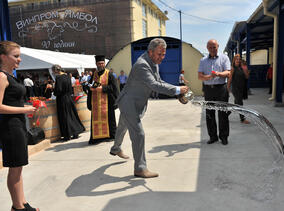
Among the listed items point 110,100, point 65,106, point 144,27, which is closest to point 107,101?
point 110,100

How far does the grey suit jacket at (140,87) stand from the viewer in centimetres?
302

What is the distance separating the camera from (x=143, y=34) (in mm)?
34781

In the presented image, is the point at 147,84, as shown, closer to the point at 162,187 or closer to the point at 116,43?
the point at 162,187

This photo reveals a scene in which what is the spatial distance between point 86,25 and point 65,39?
139 inches

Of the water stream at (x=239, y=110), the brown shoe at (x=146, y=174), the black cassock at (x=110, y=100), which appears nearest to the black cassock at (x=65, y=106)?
the black cassock at (x=110, y=100)

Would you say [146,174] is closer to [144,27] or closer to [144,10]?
[144,27]

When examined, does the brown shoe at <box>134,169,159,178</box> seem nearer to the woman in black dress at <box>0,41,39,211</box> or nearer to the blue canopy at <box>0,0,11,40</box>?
the woman in black dress at <box>0,41,39,211</box>

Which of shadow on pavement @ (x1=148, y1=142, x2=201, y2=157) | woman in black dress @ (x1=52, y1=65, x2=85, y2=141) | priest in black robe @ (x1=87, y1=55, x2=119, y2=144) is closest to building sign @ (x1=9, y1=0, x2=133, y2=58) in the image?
woman in black dress @ (x1=52, y1=65, x2=85, y2=141)

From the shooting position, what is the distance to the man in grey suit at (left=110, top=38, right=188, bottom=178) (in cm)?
303

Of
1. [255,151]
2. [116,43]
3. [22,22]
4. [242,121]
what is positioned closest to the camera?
[255,151]

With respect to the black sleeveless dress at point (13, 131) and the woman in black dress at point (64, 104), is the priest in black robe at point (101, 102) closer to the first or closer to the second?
the woman in black dress at point (64, 104)

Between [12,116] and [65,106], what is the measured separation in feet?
10.9

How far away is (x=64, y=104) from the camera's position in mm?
5508

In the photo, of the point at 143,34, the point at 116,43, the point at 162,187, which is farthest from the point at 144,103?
the point at 143,34
